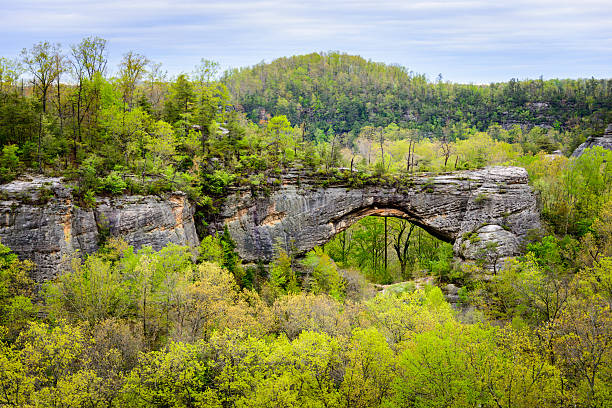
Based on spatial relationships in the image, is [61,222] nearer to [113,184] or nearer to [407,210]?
[113,184]

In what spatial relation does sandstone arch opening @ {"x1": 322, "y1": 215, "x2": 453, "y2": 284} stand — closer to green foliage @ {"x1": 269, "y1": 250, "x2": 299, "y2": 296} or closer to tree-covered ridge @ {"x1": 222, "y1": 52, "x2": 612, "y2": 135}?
green foliage @ {"x1": 269, "y1": 250, "x2": 299, "y2": 296}

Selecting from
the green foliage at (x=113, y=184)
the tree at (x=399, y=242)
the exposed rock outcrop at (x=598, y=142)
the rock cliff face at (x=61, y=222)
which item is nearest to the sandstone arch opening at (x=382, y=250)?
the tree at (x=399, y=242)

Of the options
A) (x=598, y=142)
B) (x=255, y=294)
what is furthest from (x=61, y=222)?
(x=598, y=142)

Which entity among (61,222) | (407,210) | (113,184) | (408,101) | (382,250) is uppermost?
(408,101)

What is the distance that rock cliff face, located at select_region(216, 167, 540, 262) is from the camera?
40.6m

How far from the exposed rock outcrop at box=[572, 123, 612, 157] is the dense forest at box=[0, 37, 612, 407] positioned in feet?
65.4

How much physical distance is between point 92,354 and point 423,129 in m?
95.9

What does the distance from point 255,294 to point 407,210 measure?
68.9 feet

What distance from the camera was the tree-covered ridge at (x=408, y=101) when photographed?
104 meters

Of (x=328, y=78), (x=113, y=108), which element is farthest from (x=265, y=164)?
(x=328, y=78)

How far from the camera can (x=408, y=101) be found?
114500mm

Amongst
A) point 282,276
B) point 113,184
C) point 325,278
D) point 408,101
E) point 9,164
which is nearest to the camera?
point 9,164

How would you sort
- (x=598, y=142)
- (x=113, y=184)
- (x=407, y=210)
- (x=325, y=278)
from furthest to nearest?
(x=598, y=142) < (x=407, y=210) < (x=325, y=278) < (x=113, y=184)

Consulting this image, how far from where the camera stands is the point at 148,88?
5056 centimetres
